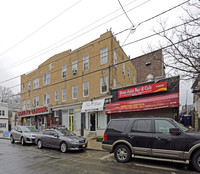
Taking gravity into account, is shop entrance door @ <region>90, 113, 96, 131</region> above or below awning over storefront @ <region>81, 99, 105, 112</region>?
below

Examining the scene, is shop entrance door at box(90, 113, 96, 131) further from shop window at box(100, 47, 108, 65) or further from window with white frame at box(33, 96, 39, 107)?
window with white frame at box(33, 96, 39, 107)

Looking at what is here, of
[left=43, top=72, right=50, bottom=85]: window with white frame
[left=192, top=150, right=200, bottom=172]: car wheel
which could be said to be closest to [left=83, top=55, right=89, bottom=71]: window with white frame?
[left=43, top=72, right=50, bottom=85]: window with white frame

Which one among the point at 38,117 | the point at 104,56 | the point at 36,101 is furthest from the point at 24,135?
the point at 36,101

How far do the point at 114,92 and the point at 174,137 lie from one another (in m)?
10.5

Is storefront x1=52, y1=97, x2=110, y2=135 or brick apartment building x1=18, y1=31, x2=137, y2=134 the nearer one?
storefront x1=52, y1=97, x2=110, y2=135

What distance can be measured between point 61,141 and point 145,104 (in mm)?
6912

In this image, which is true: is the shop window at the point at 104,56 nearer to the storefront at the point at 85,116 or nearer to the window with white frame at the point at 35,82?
the storefront at the point at 85,116

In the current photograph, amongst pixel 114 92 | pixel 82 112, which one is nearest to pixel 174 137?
pixel 114 92

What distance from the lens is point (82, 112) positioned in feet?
60.8

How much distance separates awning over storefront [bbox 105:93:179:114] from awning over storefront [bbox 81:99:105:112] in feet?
3.35

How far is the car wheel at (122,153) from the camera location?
7.04m

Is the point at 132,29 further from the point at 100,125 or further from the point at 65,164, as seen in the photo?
the point at 100,125

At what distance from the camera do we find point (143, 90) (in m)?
14.2

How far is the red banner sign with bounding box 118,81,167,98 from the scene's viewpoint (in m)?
13.2
